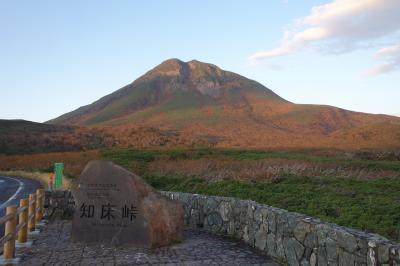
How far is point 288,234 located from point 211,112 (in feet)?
442

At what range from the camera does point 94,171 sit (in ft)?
32.1

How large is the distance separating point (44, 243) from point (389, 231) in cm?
718

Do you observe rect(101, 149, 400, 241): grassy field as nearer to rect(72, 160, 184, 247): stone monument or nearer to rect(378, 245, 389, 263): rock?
rect(378, 245, 389, 263): rock

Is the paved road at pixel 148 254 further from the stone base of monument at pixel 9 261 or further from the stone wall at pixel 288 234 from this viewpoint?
the stone wall at pixel 288 234

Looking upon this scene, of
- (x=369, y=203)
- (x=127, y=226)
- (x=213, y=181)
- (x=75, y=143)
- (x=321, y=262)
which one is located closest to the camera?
(x=321, y=262)

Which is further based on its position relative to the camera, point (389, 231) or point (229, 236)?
point (229, 236)

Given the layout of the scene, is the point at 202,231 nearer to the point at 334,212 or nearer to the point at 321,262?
the point at 334,212

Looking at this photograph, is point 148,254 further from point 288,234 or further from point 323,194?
point 323,194

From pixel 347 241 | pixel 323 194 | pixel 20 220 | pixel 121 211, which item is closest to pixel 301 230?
pixel 347 241

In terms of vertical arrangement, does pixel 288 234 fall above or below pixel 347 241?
below

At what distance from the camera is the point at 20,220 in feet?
→ 31.2

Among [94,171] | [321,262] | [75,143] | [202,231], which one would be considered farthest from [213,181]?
[75,143]

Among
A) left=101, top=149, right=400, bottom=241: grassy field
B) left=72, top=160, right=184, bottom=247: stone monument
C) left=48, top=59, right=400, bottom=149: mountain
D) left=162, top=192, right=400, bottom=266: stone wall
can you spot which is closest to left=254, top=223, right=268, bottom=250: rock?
left=162, top=192, right=400, bottom=266: stone wall

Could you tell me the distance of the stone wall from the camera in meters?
5.11
